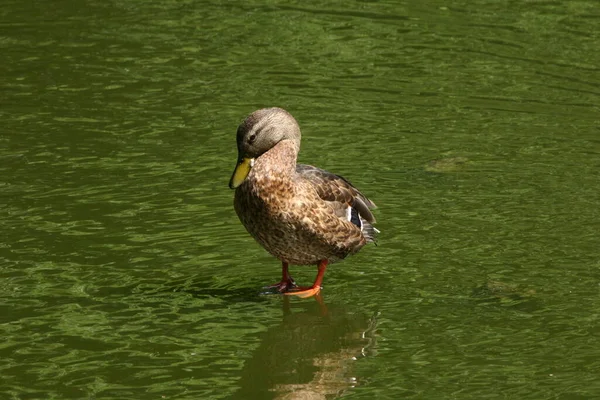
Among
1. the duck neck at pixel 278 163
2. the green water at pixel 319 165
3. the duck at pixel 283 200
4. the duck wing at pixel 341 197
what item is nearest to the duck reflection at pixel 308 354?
the green water at pixel 319 165

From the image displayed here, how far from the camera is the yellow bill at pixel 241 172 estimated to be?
7680mm

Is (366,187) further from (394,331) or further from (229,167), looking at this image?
(394,331)

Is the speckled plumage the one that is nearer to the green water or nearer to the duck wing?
the duck wing

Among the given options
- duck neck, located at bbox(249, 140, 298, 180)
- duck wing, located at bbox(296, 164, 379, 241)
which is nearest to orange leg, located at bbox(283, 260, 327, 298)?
duck wing, located at bbox(296, 164, 379, 241)

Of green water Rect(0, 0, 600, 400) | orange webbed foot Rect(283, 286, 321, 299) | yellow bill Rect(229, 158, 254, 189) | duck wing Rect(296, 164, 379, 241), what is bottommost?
orange webbed foot Rect(283, 286, 321, 299)

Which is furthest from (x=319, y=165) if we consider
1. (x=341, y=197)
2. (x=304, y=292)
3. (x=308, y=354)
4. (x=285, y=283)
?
(x=308, y=354)

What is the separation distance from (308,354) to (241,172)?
1.21 meters

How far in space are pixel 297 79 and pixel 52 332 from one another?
5904 mm

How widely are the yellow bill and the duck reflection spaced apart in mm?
878

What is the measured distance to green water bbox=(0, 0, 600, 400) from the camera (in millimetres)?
7043

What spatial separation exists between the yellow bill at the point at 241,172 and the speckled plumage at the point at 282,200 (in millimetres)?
24

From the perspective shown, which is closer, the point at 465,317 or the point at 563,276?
the point at 465,317

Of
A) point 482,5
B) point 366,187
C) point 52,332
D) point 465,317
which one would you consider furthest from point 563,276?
point 482,5

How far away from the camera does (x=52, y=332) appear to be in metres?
7.44
